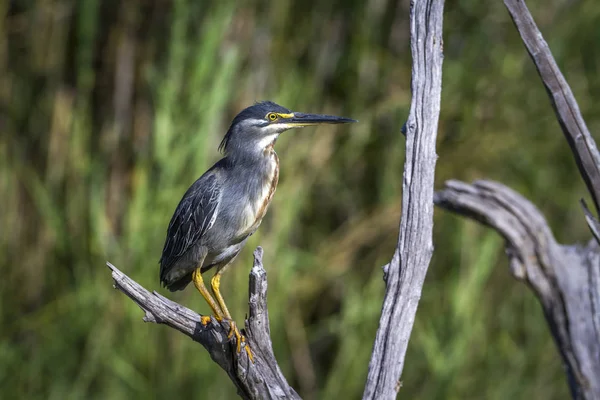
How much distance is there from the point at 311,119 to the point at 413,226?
0.96m

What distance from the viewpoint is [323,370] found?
6477 millimetres

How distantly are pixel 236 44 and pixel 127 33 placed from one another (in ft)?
3.00

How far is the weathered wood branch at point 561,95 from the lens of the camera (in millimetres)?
3010

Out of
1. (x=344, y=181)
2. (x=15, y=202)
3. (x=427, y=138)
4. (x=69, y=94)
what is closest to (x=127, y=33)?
(x=69, y=94)

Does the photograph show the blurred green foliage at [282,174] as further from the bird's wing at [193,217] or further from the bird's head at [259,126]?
the bird's head at [259,126]

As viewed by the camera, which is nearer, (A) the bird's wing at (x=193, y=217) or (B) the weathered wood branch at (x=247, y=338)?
(B) the weathered wood branch at (x=247, y=338)

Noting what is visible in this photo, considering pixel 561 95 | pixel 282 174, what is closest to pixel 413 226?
pixel 561 95

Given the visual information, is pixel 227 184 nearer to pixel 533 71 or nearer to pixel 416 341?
pixel 416 341

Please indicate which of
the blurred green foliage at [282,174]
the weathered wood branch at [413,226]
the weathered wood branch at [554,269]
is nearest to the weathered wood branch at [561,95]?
the weathered wood branch at [413,226]

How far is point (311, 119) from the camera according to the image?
138 inches

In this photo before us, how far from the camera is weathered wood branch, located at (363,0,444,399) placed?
8.79 feet

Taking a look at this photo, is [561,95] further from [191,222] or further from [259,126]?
[191,222]

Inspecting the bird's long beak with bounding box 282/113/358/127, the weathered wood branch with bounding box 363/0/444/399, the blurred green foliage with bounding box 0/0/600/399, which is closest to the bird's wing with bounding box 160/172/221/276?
the bird's long beak with bounding box 282/113/358/127

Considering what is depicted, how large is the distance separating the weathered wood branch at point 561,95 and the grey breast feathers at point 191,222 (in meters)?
1.49
